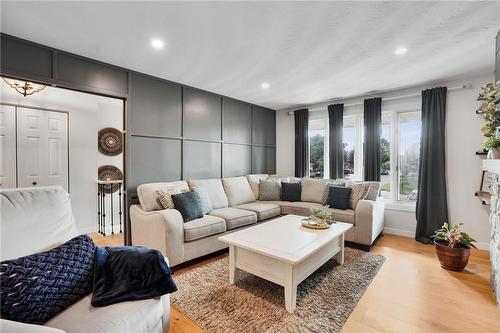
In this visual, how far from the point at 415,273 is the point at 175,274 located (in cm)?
267

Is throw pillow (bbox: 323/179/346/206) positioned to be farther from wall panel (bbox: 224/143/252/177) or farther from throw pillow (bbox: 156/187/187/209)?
throw pillow (bbox: 156/187/187/209)

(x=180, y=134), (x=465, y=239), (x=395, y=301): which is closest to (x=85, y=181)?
(x=180, y=134)

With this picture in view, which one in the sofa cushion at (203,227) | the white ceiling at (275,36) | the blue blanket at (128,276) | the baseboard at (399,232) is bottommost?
the baseboard at (399,232)

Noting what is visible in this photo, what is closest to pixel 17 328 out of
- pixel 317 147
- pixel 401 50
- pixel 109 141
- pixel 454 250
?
pixel 401 50

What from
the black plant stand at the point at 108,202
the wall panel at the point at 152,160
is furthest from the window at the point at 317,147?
the black plant stand at the point at 108,202

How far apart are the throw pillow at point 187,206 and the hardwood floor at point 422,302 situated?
582mm

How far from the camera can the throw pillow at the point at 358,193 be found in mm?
3633

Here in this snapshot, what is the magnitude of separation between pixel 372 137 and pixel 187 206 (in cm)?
333

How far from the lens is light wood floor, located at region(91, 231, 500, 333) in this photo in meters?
1.77

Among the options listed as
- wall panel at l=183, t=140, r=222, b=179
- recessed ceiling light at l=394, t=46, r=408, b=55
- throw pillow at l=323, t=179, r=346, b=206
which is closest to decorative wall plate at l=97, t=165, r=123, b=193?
wall panel at l=183, t=140, r=222, b=179

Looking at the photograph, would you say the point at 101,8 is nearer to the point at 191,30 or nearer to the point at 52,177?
the point at 191,30

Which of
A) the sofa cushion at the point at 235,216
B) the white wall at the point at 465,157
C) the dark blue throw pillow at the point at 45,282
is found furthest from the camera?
the white wall at the point at 465,157

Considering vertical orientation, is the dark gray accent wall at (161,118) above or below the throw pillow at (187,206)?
above

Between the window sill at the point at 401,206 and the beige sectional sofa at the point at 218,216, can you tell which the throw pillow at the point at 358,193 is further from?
the window sill at the point at 401,206
